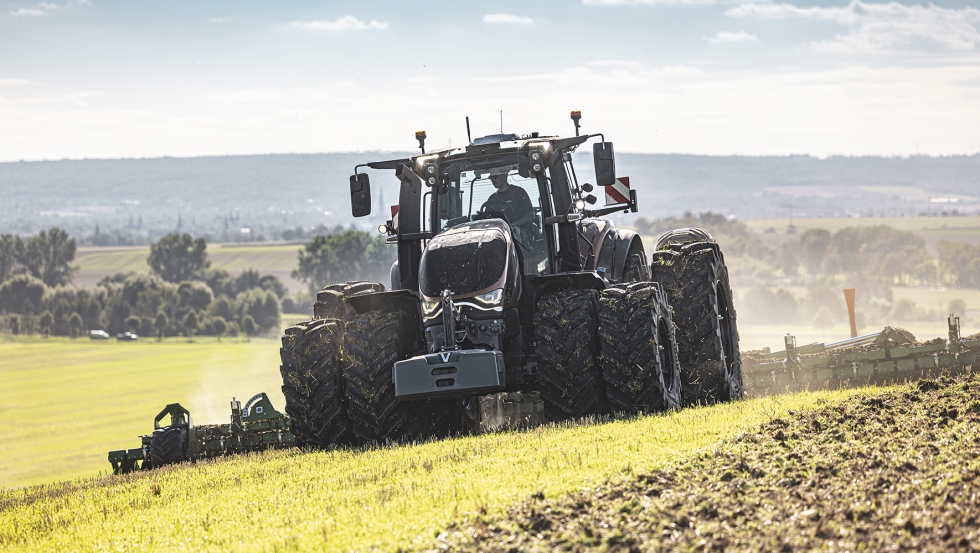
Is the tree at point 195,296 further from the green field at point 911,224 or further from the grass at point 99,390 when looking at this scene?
the green field at point 911,224

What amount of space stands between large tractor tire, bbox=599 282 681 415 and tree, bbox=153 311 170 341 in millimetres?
121858

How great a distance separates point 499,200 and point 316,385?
330 cm

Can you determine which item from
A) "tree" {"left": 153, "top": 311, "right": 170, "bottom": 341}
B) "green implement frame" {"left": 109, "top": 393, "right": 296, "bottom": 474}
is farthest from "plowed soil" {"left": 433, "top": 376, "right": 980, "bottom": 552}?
"tree" {"left": 153, "top": 311, "right": 170, "bottom": 341}

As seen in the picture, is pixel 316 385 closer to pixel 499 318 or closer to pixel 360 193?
pixel 499 318

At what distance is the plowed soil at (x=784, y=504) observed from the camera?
5.99 meters

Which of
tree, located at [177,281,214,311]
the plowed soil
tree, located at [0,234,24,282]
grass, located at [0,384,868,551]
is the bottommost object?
tree, located at [177,281,214,311]

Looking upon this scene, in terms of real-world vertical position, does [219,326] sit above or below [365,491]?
below

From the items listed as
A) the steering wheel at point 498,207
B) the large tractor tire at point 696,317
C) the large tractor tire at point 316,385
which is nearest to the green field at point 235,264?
the large tractor tire at point 696,317

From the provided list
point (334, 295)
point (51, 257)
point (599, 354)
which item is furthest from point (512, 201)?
point (51, 257)

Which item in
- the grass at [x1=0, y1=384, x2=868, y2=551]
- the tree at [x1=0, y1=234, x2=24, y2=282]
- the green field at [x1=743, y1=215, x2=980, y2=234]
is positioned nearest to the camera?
the grass at [x1=0, y1=384, x2=868, y2=551]

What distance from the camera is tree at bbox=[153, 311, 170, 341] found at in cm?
12675

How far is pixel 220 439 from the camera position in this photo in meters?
15.9

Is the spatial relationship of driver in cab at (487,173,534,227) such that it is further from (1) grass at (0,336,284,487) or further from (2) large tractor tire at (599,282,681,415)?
(1) grass at (0,336,284,487)

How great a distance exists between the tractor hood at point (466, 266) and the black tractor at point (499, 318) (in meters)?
0.02
